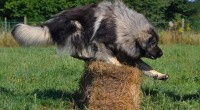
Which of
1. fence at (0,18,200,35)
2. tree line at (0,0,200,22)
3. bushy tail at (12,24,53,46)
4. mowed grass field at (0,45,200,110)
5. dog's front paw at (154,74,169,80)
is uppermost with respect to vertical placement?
bushy tail at (12,24,53,46)

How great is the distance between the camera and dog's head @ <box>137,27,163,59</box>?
20.7 ft

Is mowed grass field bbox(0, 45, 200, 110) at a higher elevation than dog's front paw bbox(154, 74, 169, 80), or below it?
below

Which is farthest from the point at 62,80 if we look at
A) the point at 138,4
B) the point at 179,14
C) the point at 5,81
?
the point at 179,14

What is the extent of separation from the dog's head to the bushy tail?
1346 millimetres

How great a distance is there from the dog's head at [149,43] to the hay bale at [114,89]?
900mm

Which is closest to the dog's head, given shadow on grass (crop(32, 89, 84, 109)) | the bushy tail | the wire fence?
shadow on grass (crop(32, 89, 84, 109))

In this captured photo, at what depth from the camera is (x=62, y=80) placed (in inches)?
322

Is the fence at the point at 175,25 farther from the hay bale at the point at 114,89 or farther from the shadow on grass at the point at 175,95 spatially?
the hay bale at the point at 114,89

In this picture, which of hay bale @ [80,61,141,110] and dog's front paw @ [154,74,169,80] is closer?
hay bale @ [80,61,141,110]

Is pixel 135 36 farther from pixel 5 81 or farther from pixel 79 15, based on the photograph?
pixel 5 81

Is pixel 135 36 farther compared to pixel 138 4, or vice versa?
pixel 138 4

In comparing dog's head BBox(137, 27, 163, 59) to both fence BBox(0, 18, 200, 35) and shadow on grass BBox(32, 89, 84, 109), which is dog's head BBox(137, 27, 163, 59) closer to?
shadow on grass BBox(32, 89, 84, 109)

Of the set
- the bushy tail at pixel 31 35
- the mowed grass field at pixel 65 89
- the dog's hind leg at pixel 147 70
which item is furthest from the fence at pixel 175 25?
the dog's hind leg at pixel 147 70

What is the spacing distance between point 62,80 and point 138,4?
3030cm
